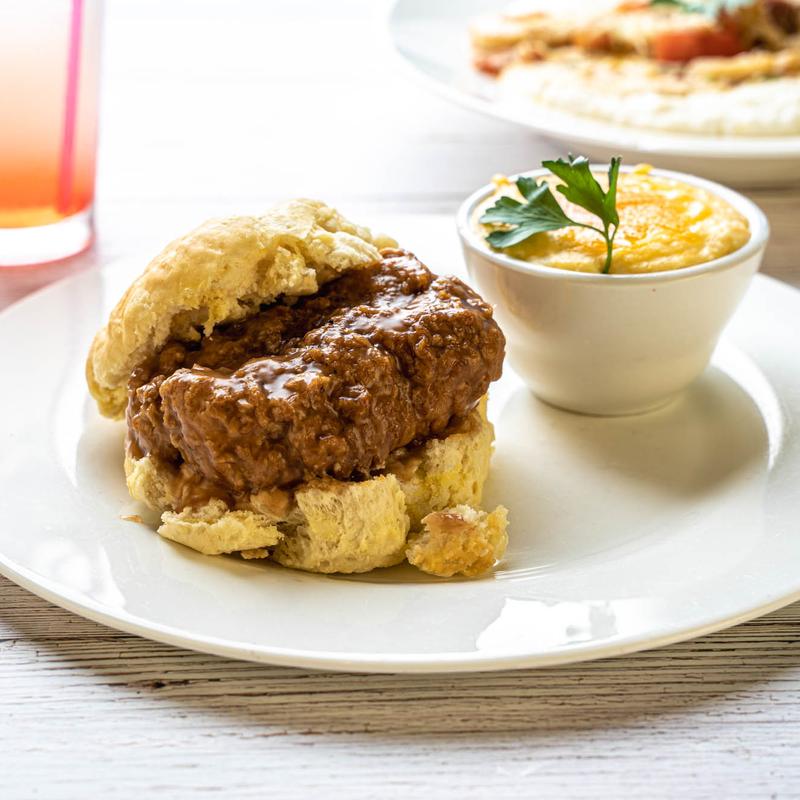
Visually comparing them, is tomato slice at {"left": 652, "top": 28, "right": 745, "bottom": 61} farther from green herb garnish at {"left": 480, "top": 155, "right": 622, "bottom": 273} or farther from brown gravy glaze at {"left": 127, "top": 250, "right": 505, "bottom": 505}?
brown gravy glaze at {"left": 127, "top": 250, "right": 505, "bottom": 505}

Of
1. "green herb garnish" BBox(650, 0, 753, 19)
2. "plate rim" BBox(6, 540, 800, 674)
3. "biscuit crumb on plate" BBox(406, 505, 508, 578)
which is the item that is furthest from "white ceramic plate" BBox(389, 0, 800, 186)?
"plate rim" BBox(6, 540, 800, 674)

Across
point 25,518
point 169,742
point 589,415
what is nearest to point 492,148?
point 589,415

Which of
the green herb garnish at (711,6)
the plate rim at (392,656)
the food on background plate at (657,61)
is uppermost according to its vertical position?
the green herb garnish at (711,6)

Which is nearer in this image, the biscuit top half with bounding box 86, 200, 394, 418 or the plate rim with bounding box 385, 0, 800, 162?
the biscuit top half with bounding box 86, 200, 394, 418

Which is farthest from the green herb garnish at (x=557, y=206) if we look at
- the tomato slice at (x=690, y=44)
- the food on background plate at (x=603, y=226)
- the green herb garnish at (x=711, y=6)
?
the green herb garnish at (x=711, y=6)

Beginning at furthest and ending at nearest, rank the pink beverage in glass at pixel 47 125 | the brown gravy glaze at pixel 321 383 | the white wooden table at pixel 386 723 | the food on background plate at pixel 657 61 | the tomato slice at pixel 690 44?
the tomato slice at pixel 690 44
the food on background plate at pixel 657 61
the pink beverage in glass at pixel 47 125
the brown gravy glaze at pixel 321 383
the white wooden table at pixel 386 723

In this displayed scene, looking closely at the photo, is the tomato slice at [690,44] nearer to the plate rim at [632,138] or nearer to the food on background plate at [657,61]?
the food on background plate at [657,61]
